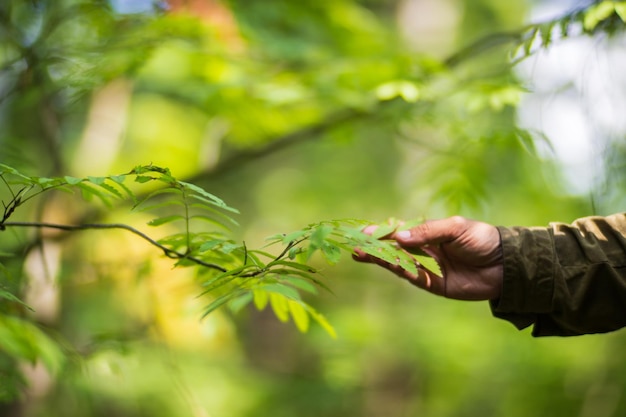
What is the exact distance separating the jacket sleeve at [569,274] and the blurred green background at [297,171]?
432mm

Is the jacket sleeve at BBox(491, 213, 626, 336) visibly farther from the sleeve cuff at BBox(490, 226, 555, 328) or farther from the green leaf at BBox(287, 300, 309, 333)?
the green leaf at BBox(287, 300, 309, 333)

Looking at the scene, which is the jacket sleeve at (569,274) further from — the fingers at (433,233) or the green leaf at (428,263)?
the green leaf at (428,263)

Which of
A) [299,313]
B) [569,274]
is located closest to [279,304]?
[299,313]

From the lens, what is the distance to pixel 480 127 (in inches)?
120

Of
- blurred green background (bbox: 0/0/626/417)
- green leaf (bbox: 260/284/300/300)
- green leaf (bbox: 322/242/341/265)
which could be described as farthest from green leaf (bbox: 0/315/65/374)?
green leaf (bbox: 322/242/341/265)

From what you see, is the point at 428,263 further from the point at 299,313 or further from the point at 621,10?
the point at 621,10

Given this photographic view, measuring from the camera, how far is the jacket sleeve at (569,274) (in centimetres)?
166

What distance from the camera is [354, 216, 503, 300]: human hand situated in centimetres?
162

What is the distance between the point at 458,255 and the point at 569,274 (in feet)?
1.08

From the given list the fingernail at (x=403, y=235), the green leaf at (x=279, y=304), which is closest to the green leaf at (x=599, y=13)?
the fingernail at (x=403, y=235)

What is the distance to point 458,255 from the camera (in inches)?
70.1

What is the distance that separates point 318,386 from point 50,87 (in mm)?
4837

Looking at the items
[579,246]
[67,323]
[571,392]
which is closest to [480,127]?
[579,246]

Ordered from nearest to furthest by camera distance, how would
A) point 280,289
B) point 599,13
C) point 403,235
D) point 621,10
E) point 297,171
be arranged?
point 280,289 → point 403,235 → point 621,10 → point 599,13 → point 297,171
